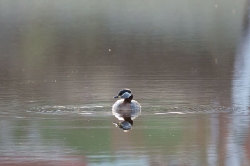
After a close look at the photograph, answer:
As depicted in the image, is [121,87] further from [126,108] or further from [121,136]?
[121,136]

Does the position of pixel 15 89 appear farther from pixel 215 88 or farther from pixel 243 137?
pixel 243 137

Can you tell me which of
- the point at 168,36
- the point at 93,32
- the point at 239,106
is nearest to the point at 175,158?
the point at 239,106

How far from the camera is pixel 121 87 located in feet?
70.6

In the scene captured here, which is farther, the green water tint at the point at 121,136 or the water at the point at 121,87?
the water at the point at 121,87

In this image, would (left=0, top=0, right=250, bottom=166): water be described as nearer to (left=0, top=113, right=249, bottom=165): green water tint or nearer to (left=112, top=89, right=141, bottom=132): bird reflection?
(left=0, top=113, right=249, bottom=165): green water tint

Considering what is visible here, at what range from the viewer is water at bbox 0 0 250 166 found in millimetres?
13703

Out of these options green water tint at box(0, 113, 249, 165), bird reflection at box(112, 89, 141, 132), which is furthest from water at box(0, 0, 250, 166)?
bird reflection at box(112, 89, 141, 132)

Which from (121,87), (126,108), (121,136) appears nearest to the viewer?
(121,136)

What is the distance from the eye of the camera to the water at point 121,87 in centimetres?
1370

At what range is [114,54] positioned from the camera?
99.9 feet

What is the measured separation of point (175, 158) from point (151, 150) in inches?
32.5

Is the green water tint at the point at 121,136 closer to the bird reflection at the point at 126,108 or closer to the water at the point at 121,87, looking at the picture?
the water at the point at 121,87

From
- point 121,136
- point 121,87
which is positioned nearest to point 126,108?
point 121,136

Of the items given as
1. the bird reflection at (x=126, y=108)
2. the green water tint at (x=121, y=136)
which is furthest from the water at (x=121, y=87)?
the bird reflection at (x=126, y=108)
